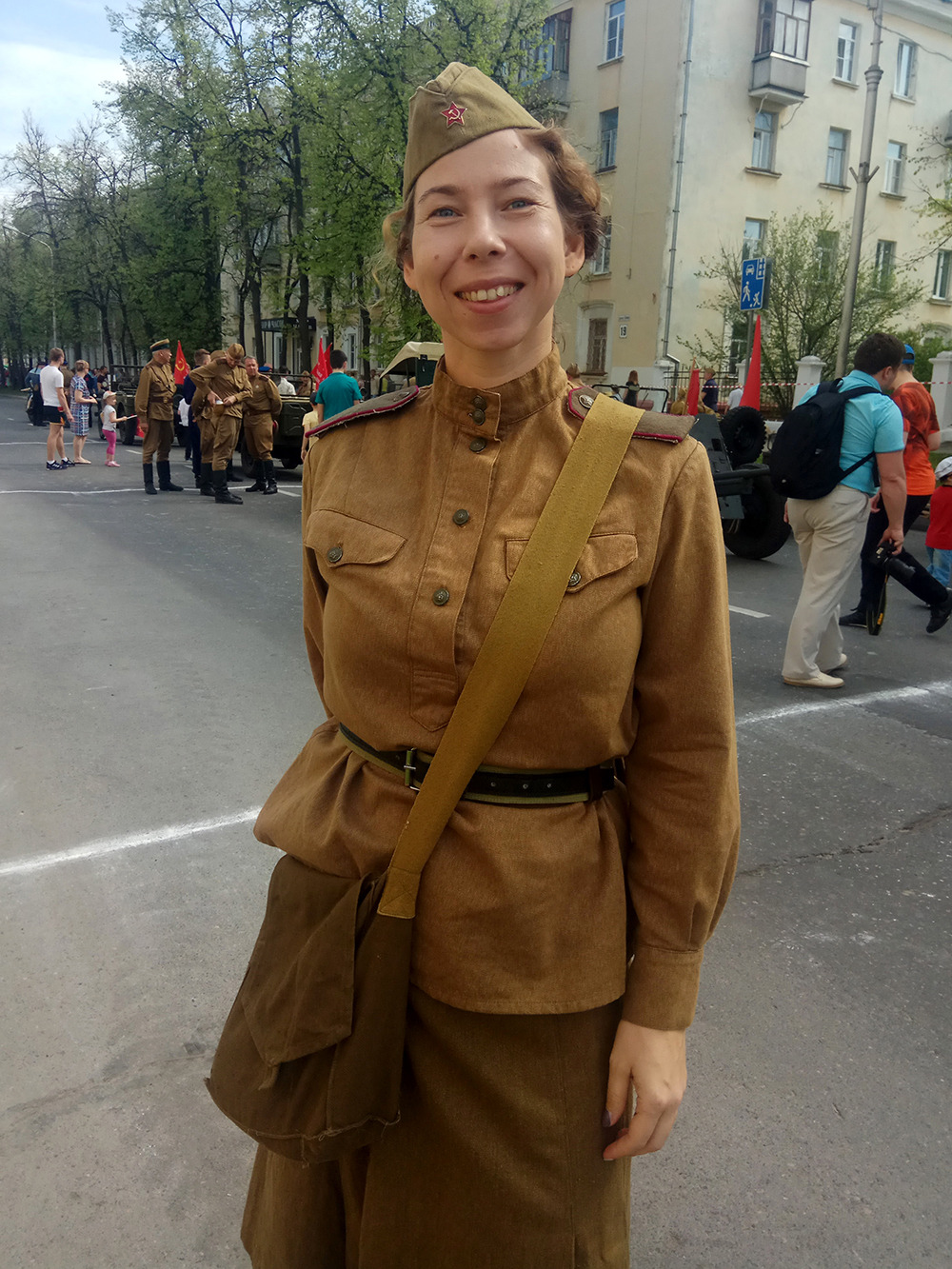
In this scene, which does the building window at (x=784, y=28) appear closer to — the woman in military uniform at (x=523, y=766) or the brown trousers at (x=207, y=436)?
the brown trousers at (x=207, y=436)

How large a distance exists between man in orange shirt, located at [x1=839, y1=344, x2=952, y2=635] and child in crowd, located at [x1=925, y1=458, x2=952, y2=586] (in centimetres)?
23

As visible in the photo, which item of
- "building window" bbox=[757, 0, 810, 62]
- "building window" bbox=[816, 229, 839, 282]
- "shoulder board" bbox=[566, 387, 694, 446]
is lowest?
"shoulder board" bbox=[566, 387, 694, 446]

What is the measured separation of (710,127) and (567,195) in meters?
30.8

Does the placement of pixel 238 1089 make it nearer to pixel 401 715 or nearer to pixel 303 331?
pixel 401 715

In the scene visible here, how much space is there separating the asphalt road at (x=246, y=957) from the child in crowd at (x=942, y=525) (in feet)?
6.32

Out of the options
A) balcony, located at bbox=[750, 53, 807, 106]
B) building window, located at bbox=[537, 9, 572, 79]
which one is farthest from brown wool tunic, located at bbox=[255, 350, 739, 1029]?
building window, located at bbox=[537, 9, 572, 79]

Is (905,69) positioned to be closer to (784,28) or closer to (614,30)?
(784,28)

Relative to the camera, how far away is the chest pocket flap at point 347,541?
1.38m

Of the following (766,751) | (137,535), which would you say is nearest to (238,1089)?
(766,751)

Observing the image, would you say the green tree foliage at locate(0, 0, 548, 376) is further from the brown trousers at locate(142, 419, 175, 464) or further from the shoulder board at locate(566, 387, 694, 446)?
the shoulder board at locate(566, 387, 694, 446)

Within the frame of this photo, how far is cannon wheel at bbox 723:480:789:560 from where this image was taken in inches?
391

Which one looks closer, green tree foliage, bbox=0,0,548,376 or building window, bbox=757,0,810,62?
green tree foliage, bbox=0,0,548,376

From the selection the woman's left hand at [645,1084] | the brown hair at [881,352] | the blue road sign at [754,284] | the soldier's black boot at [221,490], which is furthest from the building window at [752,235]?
the woman's left hand at [645,1084]

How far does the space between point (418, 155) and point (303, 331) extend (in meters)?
31.5
